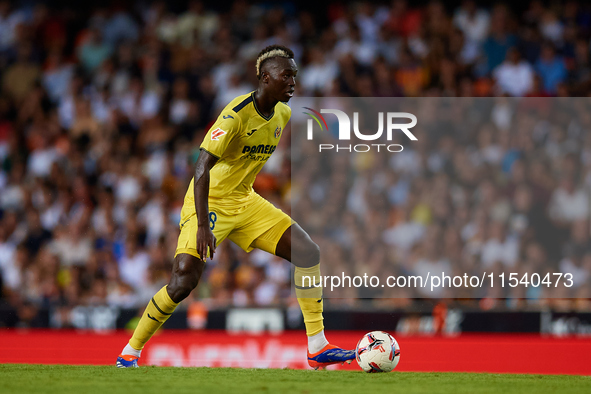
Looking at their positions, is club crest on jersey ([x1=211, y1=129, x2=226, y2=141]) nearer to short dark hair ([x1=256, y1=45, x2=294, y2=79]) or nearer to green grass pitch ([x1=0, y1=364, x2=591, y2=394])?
short dark hair ([x1=256, y1=45, x2=294, y2=79])

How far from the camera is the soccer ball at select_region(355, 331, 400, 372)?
5.02 metres

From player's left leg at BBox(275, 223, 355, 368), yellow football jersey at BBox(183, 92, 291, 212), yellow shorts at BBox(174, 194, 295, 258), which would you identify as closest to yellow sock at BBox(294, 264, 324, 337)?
player's left leg at BBox(275, 223, 355, 368)

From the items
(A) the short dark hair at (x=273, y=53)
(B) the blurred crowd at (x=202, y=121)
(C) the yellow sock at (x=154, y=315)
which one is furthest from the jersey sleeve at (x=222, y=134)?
(B) the blurred crowd at (x=202, y=121)

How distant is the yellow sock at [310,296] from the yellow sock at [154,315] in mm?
927

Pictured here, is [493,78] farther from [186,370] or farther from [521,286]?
[186,370]

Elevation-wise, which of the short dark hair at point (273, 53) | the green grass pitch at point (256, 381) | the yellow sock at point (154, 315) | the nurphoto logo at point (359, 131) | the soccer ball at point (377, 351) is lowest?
the green grass pitch at point (256, 381)

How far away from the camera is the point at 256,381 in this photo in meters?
4.57

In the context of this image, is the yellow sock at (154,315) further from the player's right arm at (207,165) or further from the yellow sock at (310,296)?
the yellow sock at (310,296)

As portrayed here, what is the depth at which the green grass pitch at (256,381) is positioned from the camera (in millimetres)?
4184

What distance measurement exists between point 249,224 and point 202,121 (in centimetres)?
592

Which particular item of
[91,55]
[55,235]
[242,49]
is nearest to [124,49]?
[91,55]

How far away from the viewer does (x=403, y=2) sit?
1135cm

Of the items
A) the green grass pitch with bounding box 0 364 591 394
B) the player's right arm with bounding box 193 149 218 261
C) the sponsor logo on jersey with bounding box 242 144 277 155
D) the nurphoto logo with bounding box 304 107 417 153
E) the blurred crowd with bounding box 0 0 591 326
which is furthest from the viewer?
the nurphoto logo with bounding box 304 107 417 153

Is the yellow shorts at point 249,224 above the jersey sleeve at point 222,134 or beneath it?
beneath
